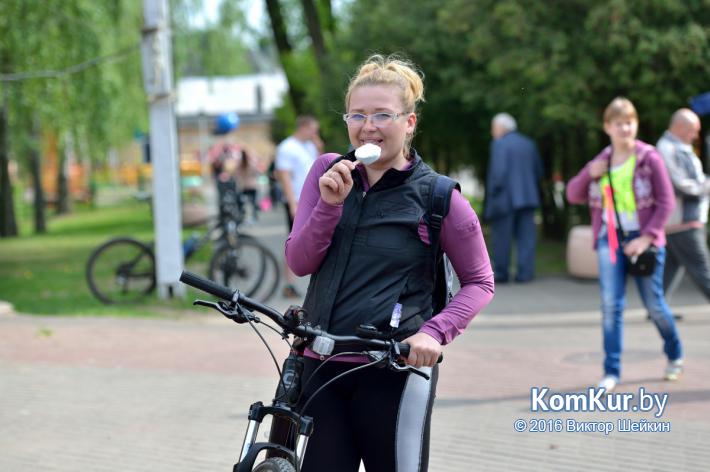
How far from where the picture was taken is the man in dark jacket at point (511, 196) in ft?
42.6

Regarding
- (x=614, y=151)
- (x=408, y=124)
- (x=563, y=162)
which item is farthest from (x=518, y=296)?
(x=408, y=124)

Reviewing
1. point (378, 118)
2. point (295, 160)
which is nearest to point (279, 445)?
point (378, 118)

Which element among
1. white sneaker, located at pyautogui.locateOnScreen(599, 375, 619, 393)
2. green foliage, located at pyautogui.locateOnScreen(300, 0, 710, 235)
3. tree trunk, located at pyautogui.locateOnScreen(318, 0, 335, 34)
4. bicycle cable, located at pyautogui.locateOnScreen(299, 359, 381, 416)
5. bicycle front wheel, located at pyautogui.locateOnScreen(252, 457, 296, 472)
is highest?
tree trunk, located at pyautogui.locateOnScreen(318, 0, 335, 34)

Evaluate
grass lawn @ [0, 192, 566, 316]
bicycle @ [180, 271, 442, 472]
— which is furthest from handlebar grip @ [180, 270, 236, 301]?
grass lawn @ [0, 192, 566, 316]

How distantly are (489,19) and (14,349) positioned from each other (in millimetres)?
7752

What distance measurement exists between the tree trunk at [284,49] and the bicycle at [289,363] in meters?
19.1

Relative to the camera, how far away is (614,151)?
668 cm

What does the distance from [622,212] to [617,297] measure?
20.9 inches

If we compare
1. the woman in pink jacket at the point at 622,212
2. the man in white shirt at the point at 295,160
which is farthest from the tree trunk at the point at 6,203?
the woman in pink jacket at the point at 622,212

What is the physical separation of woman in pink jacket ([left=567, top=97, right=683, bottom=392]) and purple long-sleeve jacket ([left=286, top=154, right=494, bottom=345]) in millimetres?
3526

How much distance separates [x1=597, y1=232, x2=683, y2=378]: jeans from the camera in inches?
262

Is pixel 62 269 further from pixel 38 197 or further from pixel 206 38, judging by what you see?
pixel 38 197

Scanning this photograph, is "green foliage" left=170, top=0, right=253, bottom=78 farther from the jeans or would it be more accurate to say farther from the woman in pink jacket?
the jeans

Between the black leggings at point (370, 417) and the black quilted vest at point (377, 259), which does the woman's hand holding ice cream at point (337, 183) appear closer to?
the black quilted vest at point (377, 259)
